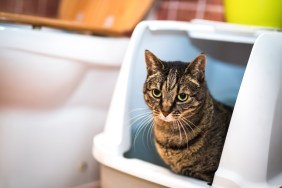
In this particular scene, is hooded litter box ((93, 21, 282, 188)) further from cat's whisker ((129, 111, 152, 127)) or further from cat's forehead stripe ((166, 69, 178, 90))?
cat's forehead stripe ((166, 69, 178, 90))

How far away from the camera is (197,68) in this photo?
1.94 feet

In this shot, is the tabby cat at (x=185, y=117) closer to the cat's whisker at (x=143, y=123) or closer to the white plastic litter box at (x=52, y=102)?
the cat's whisker at (x=143, y=123)

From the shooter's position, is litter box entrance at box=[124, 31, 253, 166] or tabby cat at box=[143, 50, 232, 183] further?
litter box entrance at box=[124, 31, 253, 166]

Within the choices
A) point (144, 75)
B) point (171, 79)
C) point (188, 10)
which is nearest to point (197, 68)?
point (171, 79)

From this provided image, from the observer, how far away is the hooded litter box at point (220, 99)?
1.87 feet

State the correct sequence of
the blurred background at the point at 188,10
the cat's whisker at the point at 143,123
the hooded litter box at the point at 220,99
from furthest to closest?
the blurred background at the point at 188,10 < the cat's whisker at the point at 143,123 < the hooded litter box at the point at 220,99

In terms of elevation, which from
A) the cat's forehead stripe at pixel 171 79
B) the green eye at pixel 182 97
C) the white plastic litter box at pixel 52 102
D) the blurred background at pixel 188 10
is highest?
the blurred background at pixel 188 10

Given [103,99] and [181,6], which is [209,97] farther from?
[181,6]

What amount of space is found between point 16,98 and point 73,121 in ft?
0.59

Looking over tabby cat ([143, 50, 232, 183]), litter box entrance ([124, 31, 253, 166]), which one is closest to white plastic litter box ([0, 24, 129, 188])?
Answer: litter box entrance ([124, 31, 253, 166])

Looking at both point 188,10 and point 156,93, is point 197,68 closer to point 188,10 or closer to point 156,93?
point 156,93

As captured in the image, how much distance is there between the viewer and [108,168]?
2.38 ft

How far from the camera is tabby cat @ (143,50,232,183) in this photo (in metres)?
0.59

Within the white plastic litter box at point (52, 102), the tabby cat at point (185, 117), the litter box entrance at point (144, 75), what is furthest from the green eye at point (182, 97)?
the white plastic litter box at point (52, 102)
